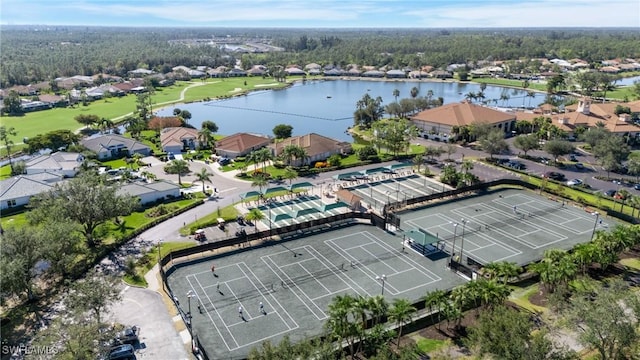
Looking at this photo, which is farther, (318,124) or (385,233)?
(318,124)

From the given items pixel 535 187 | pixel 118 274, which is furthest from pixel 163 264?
pixel 535 187

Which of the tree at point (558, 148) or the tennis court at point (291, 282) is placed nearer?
the tennis court at point (291, 282)

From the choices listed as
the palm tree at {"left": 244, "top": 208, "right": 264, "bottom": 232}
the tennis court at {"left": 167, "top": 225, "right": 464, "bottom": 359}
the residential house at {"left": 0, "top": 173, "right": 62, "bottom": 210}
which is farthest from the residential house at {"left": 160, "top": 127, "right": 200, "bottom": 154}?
the tennis court at {"left": 167, "top": 225, "right": 464, "bottom": 359}

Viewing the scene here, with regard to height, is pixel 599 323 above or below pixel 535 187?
above

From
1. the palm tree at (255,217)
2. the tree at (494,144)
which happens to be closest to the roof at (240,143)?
the palm tree at (255,217)

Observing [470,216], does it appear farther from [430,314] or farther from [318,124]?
[318,124]

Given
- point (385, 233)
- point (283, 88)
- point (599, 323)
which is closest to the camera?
point (599, 323)

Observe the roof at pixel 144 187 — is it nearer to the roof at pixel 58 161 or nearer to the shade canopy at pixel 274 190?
the shade canopy at pixel 274 190
